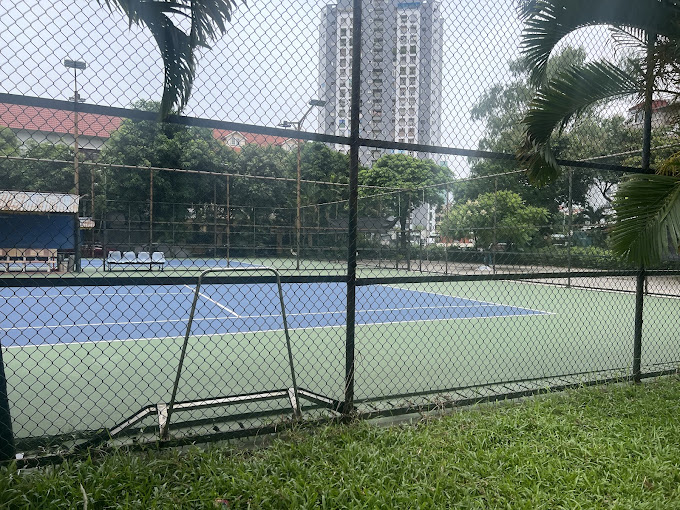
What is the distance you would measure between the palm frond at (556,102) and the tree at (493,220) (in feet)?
29.8

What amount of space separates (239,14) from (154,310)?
22.8 feet

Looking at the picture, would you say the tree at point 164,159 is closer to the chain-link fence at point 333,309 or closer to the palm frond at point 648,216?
the chain-link fence at point 333,309

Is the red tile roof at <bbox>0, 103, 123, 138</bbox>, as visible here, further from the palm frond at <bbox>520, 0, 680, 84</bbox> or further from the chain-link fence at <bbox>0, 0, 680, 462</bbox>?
the palm frond at <bbox>520, 0, 680, 84</bbox>

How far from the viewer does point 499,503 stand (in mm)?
2223

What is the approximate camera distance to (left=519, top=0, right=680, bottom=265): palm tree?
3520mm

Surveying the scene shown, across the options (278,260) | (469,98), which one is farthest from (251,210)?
(469,98)

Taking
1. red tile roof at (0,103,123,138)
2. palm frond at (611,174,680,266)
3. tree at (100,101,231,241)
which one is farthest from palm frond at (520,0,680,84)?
tree at (100,101,231,241)

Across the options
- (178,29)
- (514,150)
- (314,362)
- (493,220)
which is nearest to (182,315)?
(314,362)

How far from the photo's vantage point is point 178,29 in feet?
8.19

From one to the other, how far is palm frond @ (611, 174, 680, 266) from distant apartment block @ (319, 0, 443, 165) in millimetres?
1601

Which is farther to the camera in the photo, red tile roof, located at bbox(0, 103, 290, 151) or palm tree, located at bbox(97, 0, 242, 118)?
red tile roof, located at bbox(0, 103, 290, 151)

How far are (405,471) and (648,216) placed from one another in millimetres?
2529

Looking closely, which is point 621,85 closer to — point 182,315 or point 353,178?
point 353,178

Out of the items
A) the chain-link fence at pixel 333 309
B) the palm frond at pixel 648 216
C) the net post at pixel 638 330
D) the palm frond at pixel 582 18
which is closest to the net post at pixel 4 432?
the chain-link fence at pixel 333 309
